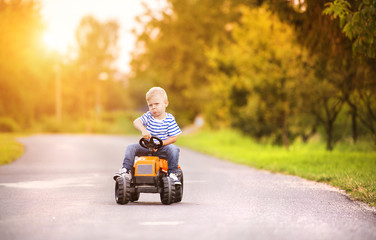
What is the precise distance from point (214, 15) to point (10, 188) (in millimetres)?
35344

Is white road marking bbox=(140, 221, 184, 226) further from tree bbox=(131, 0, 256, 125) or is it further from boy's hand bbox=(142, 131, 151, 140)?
tree bbox=(131, 0, 256, 125)

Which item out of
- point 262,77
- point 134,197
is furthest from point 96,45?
point 134,197

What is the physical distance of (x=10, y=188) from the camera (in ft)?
41.3

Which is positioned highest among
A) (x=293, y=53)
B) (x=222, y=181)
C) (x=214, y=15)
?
(x=214, y=15)

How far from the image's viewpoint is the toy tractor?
32.2ft

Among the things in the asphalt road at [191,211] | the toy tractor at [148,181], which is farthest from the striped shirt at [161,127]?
the asphalt road at [191,211]

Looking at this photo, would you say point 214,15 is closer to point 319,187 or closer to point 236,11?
point 236,11

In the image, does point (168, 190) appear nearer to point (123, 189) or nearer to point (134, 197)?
point (123, 189)

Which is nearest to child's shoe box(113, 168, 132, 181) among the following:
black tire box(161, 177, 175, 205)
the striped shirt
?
black tire box(161, 177, 175, 205)

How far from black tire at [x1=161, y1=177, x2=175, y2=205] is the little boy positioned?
0.36ft

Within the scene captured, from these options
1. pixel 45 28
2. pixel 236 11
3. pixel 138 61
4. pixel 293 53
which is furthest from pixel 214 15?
pixel 293 53

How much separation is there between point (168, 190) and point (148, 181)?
33 centimetres

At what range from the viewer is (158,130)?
10352mm

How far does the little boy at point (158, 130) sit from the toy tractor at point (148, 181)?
0.40 ft
